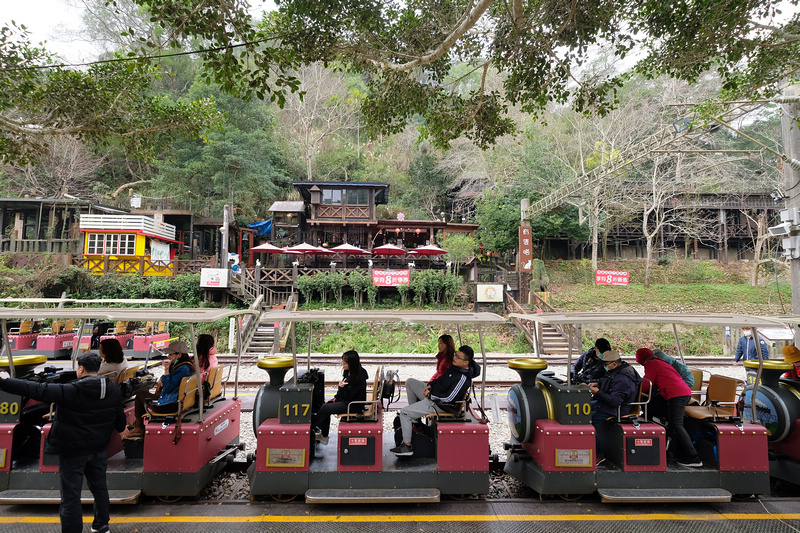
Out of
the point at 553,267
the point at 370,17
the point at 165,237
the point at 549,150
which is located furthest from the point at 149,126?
the point at 553,267

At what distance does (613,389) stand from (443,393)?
226 centimetres

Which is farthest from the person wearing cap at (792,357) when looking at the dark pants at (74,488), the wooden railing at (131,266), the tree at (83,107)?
the wooden railing at (131,266)

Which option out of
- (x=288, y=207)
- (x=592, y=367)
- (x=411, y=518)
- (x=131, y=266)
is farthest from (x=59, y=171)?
(x=592, y=367)

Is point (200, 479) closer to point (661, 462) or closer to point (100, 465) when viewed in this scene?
point (100, 465)

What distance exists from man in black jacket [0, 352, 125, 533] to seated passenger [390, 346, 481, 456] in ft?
10.9

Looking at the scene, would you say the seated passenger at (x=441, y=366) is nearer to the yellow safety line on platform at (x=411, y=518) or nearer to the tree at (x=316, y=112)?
the yellow safety line on platform at (x=411, y=518)

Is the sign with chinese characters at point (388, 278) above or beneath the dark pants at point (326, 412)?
above

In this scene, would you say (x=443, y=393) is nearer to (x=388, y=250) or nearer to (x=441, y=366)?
(x=441, y=366)

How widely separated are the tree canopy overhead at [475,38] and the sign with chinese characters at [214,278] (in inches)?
606

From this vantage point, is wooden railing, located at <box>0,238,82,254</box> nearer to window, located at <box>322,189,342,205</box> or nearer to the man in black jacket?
window, located at <box>322,189,342,205</box>

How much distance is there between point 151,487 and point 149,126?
25.8 feet

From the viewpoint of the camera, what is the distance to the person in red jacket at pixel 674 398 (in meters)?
5.26

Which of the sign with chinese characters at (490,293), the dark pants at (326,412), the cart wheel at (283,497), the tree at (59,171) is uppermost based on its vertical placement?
the tree at (59,171)

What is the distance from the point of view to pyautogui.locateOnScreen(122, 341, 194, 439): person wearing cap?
5.12 meters
